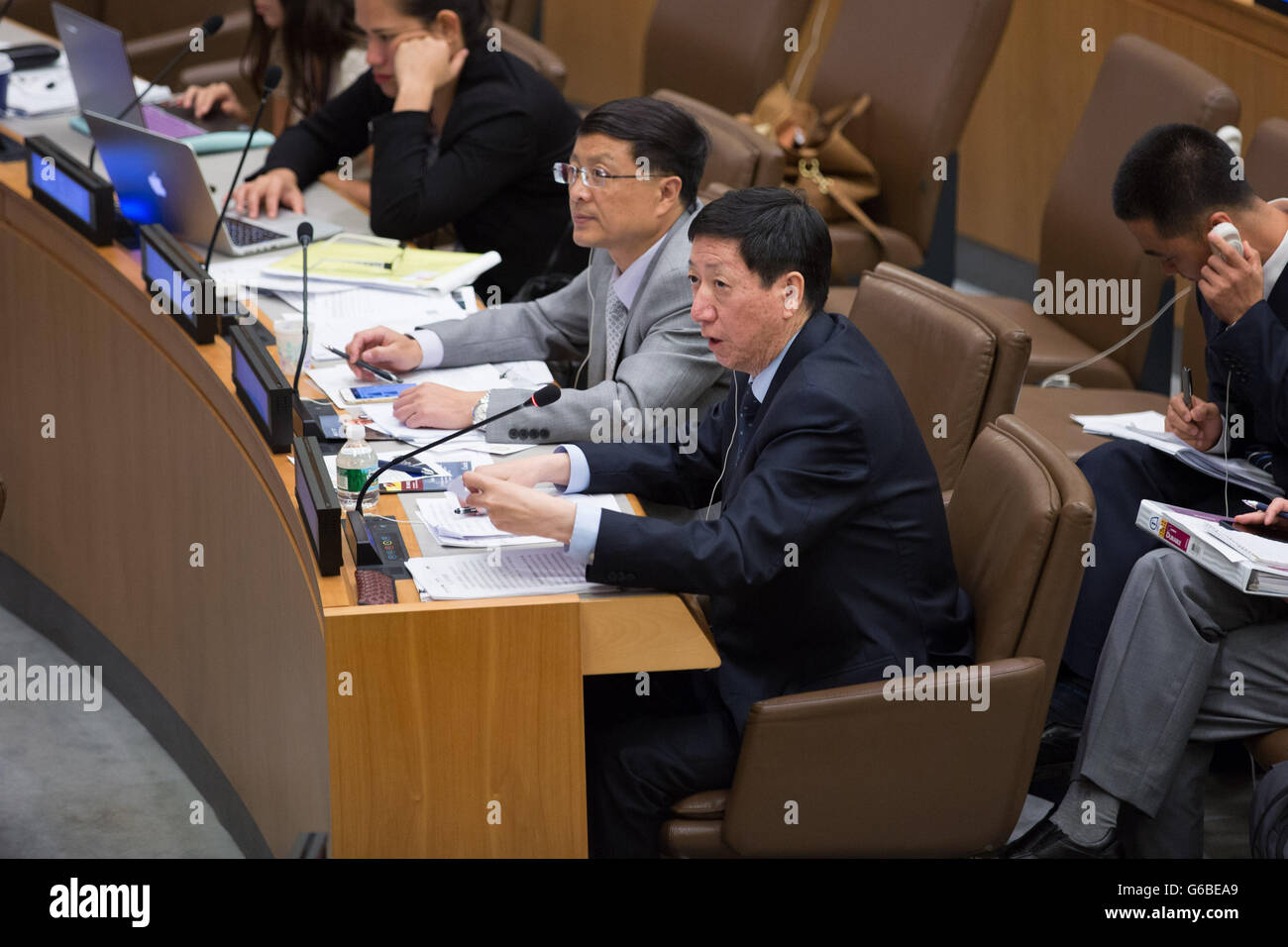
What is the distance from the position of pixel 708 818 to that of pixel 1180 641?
2.55 feet

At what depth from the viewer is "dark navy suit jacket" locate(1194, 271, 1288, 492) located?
2.42 meters

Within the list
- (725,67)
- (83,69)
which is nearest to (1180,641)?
(725,67)

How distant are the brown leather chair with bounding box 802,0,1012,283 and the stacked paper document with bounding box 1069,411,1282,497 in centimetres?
108

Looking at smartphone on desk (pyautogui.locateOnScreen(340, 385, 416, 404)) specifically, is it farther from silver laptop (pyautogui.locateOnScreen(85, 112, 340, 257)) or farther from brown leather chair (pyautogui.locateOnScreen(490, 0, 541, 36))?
brown leather chair (pyautogui.locateOnScreen(490, 0, 541, 36))

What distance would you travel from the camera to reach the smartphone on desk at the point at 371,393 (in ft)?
8.52

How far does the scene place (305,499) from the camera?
204 centimetres

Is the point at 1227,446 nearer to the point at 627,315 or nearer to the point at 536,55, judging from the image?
the point at 627,315

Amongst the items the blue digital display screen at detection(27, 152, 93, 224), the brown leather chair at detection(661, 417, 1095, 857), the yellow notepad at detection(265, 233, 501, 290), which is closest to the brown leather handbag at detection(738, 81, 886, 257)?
the yellow notepad at detection(265, 233, 501, 290)

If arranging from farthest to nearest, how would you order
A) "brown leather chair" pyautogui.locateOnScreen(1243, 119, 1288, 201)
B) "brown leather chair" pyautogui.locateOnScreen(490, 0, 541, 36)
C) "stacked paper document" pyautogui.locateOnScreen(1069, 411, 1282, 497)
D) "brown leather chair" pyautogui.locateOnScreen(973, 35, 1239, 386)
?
"brown leather chair" pyautogui.locateOnScreen(490, 0, 541, 36) < "brown leather chair" pyautogui.locateOnScreen(973, 35, 1239, 386) < "brown leather chair" pyautogui.locateOnScreen(1243, 119, 1288, 201) < "stacked paper document" pyautogui.locateOnScreen(1069, 411, 1282, 497)

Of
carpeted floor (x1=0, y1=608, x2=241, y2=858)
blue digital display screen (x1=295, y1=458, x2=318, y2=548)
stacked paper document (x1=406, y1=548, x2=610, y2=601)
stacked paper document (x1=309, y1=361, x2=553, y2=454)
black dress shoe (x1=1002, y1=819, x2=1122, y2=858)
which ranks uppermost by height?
blue digital display screen (x1=295, y1=458, x2=318, y2=548)

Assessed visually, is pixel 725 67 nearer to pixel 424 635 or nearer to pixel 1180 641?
pixel 1180 641

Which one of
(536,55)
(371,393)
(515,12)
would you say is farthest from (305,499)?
(515,12)

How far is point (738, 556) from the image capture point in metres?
1.95

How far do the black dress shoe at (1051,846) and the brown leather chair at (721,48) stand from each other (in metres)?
2.52
